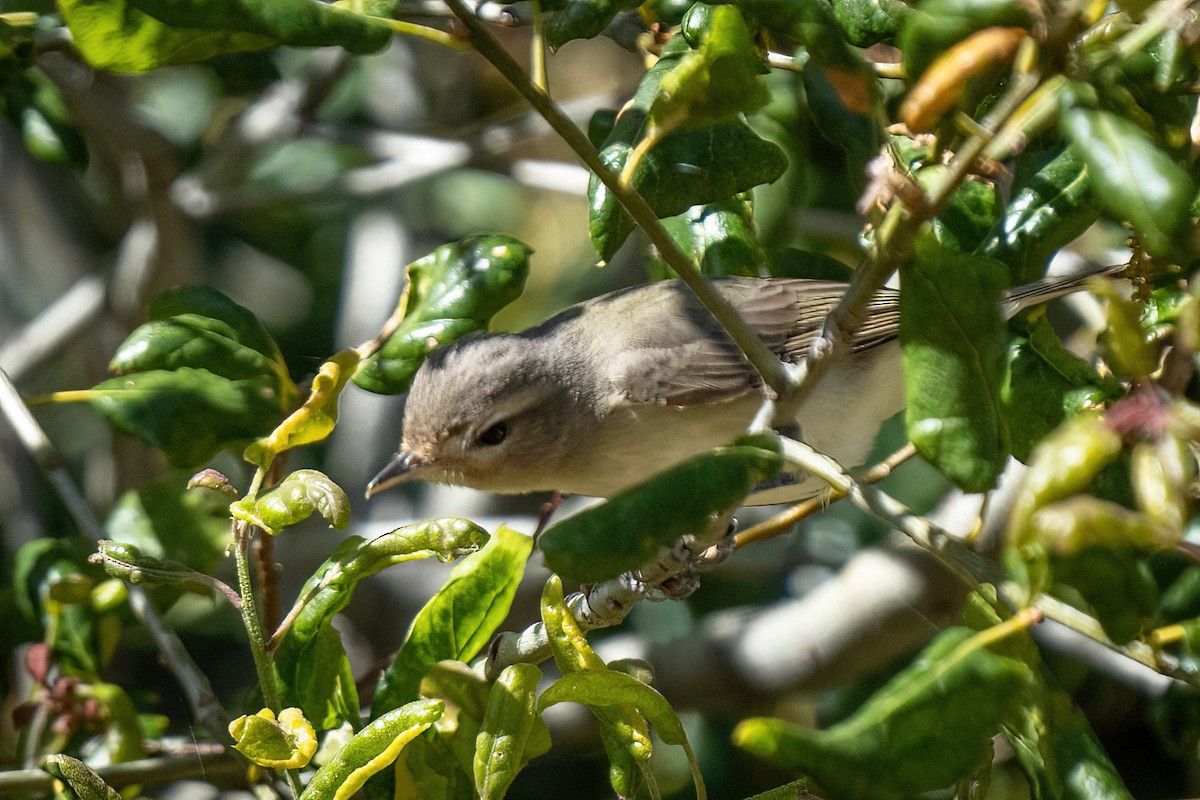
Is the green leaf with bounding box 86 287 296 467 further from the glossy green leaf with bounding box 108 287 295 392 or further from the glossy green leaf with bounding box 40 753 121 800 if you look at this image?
the glossy green leaf with bounding box 40 753 121 800

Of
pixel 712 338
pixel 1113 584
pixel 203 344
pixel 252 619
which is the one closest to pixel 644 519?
pixel 1113 584

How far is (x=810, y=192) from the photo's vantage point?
3250 millimetres

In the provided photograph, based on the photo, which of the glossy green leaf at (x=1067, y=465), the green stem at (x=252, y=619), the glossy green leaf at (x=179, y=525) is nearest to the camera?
the glossy green leaf at (x=1067, y=465)

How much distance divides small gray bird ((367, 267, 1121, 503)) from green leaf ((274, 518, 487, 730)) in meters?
0.98

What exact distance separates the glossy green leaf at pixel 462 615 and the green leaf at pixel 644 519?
27.1 inches

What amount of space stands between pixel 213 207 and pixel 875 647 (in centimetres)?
260

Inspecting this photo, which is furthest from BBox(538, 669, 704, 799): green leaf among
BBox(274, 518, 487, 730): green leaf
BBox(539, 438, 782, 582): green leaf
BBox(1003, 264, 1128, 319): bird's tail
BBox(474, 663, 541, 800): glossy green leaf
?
BBox(1003, 264, 1128, 319): bird's tail

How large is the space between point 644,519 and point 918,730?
330mm

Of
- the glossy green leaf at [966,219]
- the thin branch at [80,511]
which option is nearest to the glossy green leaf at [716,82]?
the glossy green leaf at [966,219]

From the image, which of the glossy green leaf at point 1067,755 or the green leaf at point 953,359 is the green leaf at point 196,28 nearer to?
the green leaf at point 953,359

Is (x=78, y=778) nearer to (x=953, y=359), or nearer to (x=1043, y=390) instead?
(x=953, y=359)

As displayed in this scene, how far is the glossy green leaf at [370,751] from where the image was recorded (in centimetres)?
160

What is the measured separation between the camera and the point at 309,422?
189cm

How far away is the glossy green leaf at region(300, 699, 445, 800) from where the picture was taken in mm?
1600
